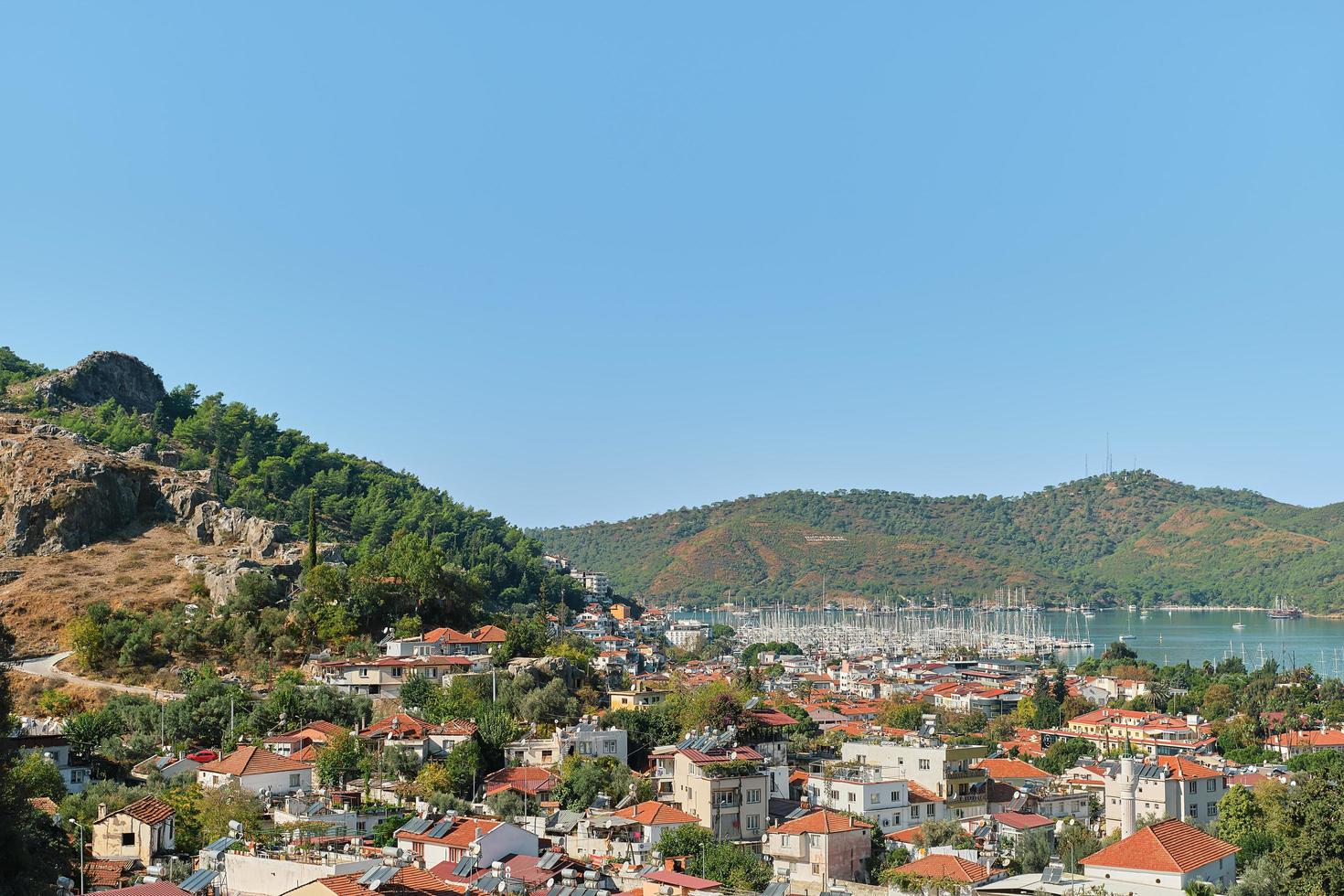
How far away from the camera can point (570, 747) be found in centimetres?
3300

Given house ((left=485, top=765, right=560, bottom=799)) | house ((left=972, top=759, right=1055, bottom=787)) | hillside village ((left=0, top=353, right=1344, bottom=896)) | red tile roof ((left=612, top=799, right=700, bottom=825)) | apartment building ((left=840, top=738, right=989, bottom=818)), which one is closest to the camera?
hillside village ((left=0, top=353, right=1344, bottom=896))

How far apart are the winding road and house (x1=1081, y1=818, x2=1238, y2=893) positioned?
25.5m

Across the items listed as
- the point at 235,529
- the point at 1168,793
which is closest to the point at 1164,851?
the point at 1168,793

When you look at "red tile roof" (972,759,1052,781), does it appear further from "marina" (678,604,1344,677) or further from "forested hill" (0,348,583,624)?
"marina" (678,604,1344,677)

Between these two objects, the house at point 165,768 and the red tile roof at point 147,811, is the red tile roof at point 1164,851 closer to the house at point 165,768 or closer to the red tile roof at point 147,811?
the red tile roof at point 147,811

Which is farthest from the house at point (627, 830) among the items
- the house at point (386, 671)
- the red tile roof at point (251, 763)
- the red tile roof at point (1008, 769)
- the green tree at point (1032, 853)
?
the house at point (386, 671)

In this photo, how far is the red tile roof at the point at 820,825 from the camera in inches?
1062

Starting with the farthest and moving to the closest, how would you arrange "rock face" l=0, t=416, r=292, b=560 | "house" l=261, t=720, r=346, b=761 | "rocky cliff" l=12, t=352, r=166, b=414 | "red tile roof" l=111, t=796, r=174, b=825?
"rocky cliff" l=12, t=352, r=166, b=414
"rock face" l=0, t=416, r=292, b=560
"house" l=261, t=720, r=346, b=761
"red tile roof" l=111, t=796, r=174, b=825

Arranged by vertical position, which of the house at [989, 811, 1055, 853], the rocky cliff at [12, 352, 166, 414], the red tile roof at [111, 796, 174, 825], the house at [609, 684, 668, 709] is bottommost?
the house at [989, 811, 1055, 853]

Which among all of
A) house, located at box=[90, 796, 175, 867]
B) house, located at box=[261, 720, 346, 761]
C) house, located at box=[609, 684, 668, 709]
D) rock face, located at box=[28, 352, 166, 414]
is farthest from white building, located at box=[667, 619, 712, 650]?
house, located at box=[90, 796, 175, 867]

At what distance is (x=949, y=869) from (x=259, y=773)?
1388cm

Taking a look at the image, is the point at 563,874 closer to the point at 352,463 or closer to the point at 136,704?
the point at 136,704

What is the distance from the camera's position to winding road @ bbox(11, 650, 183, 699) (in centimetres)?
3872

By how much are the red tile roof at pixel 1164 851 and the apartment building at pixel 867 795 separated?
284 inches
